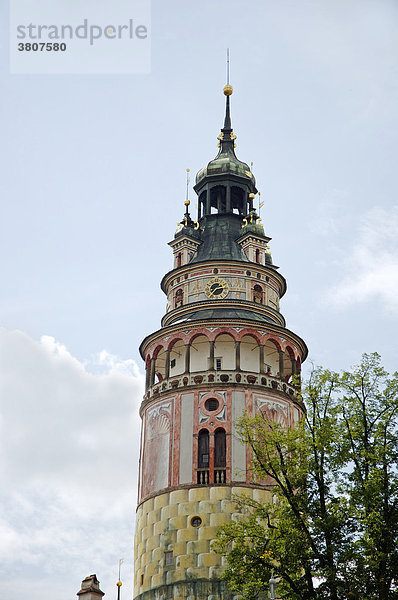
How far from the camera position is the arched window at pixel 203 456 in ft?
138

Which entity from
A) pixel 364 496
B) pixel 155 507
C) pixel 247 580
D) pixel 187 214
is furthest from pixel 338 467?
pixel 187 214

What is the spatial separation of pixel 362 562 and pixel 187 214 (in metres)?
Answer: 32.3

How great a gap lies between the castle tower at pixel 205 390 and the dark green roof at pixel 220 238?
74 millimetres

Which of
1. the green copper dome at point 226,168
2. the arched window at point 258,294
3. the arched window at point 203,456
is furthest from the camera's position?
the green copper dome at point 226,168

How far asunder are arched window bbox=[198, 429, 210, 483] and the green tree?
458 inches

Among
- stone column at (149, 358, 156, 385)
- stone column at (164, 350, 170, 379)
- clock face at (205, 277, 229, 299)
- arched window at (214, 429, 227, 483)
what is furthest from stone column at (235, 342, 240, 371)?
stone column at (149, 358, 156, 385)

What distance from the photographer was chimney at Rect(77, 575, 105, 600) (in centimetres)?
4334

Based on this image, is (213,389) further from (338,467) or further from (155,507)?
(338,467)

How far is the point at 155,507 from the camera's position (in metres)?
42.8

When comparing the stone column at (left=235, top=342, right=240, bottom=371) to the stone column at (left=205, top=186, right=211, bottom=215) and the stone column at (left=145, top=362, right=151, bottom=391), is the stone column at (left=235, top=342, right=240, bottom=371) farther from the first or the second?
the stone column at (left=205, top=186, right=211, bottom=215)

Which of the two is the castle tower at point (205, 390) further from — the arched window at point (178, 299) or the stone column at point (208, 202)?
the stone column at point (208, 202)

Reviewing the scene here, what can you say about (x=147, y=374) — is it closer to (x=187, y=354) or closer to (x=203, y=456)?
(x=187, y=354)

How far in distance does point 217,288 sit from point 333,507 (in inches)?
912

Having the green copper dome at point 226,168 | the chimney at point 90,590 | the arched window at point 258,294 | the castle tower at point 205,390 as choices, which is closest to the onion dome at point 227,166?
the green copper dome at point 226,168
